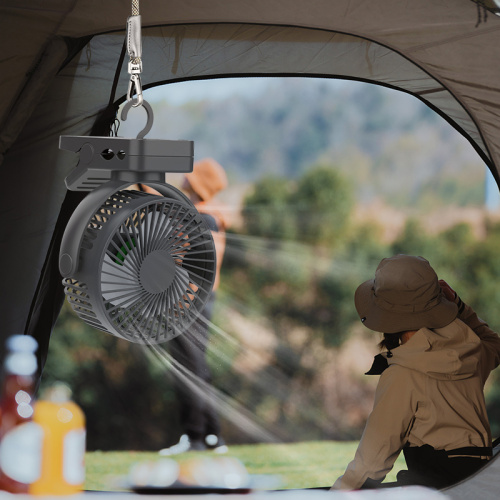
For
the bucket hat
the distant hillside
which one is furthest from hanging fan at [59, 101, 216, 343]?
the distant hillside

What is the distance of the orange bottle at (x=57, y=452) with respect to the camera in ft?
4.91

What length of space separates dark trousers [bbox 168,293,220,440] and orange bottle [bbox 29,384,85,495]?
288mm

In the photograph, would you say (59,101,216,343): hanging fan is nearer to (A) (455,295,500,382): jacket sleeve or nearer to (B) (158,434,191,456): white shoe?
(A) (455,295,500,382): jacket sleeve

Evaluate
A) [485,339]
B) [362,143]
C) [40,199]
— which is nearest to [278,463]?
[485,339]

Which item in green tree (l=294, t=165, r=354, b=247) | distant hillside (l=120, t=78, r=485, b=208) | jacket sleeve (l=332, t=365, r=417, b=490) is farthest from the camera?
green tree (l=294, t=165, r=354, b=247)

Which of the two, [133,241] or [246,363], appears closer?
[133,241]

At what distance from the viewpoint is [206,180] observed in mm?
1908

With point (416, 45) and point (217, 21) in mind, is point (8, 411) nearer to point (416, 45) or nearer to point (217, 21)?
point (217, 21)

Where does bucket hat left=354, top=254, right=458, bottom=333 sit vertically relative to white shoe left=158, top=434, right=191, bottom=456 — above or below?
above

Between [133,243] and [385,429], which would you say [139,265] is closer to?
[133,243]

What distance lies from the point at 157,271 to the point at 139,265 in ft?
0.08

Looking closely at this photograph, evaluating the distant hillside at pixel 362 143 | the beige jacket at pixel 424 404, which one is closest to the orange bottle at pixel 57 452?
→ the beige jacket at pixel 424 404

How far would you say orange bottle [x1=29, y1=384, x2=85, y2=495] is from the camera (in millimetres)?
1496

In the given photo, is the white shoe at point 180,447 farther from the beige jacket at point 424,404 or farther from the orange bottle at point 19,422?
the beige jacket at point 424,404
